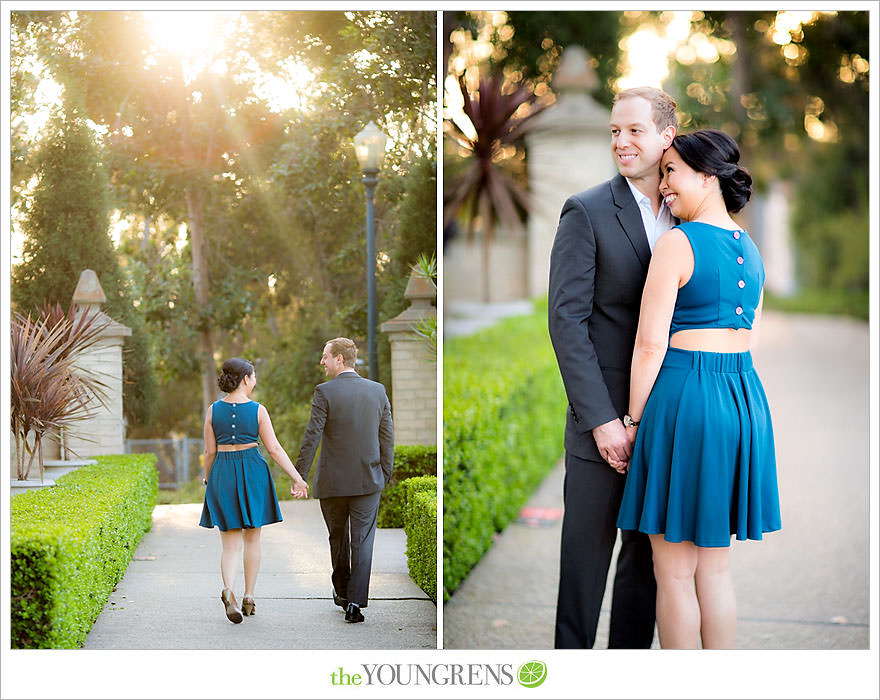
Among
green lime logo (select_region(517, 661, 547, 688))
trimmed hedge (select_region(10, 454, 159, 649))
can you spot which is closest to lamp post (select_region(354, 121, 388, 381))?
trimmed hedge (select_region(10, 454, 159, 649))

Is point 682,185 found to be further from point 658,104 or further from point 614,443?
point 614,443

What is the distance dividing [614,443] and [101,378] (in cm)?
187

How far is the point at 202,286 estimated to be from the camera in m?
3.35

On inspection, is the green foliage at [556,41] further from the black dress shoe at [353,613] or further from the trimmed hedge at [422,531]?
the black dress shoe at [353,613]

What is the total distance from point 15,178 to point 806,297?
26280 millimetres

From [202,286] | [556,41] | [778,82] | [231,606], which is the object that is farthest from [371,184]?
[778,82]

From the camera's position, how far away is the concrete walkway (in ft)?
10.7

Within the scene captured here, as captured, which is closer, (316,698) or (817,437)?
(316,698)

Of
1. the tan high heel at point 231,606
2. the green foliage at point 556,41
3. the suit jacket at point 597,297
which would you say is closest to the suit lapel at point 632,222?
the suit jacket at point 597,297

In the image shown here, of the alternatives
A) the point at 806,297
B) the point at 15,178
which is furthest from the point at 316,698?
the point at 806,297

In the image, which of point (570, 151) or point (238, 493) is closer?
point (238, 493)

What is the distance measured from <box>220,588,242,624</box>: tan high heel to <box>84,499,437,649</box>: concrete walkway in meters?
0.02

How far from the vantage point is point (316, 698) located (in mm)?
3215

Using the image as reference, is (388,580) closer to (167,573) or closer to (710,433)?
(167,573)
